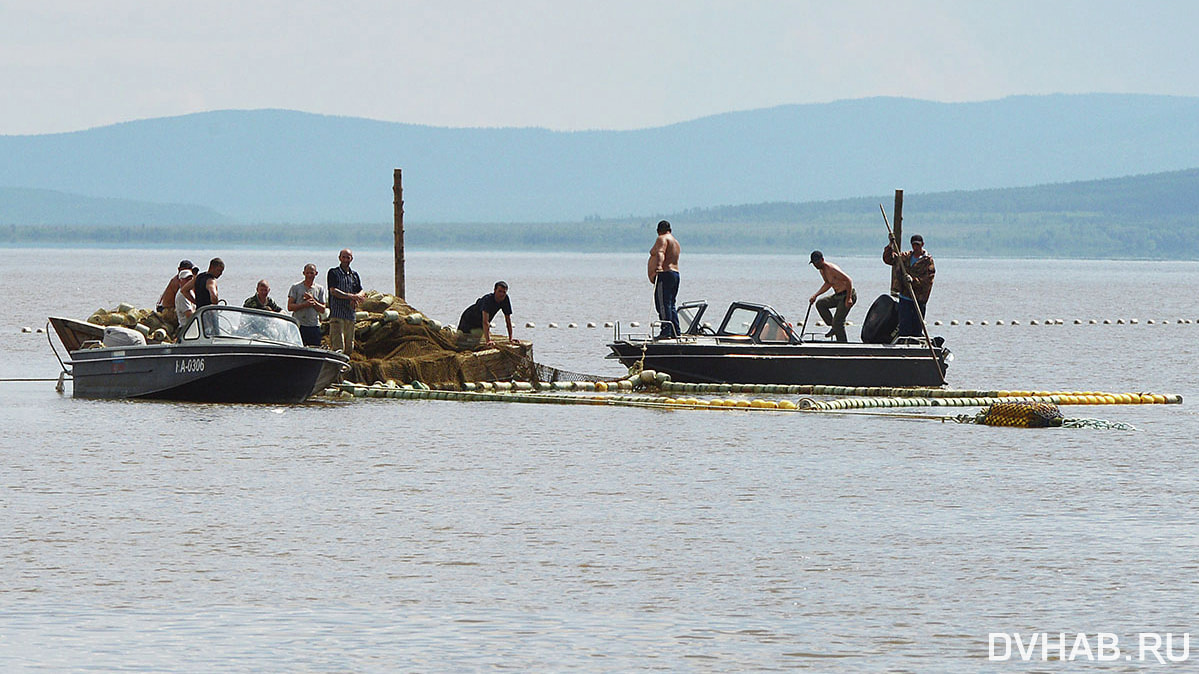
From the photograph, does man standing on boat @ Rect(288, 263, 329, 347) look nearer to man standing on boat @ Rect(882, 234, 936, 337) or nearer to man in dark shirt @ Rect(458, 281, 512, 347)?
man in dark shirt @ Rect(458, 281, 512, 347)

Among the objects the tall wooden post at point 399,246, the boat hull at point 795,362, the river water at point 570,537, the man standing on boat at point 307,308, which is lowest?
the river water at point 570,537

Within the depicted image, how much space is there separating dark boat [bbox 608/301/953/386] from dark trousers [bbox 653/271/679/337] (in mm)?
225

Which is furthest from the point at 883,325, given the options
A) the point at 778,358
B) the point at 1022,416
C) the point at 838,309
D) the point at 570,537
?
the point at 570,537

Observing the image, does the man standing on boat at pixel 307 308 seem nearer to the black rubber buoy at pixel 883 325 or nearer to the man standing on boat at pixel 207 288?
the man standing on boat at pixel 207 288

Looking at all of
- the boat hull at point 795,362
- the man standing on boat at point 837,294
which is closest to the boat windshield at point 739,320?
the boat hull at point 795,362

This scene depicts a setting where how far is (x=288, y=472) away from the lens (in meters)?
19.1

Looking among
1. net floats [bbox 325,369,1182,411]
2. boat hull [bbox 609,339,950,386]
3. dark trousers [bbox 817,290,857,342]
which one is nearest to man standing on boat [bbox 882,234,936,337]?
boat hull [bbox 609,339,950,386]

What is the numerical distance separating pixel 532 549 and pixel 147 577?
9.34 feet

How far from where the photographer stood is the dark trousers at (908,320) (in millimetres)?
28672

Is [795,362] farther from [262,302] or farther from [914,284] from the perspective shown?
[262,302]

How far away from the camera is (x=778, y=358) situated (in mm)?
28156

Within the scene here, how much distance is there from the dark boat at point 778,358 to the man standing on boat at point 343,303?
3918 millimetres

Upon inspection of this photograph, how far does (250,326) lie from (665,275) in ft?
20.1

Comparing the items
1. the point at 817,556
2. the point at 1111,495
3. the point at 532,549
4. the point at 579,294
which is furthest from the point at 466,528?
the point at 579,294
